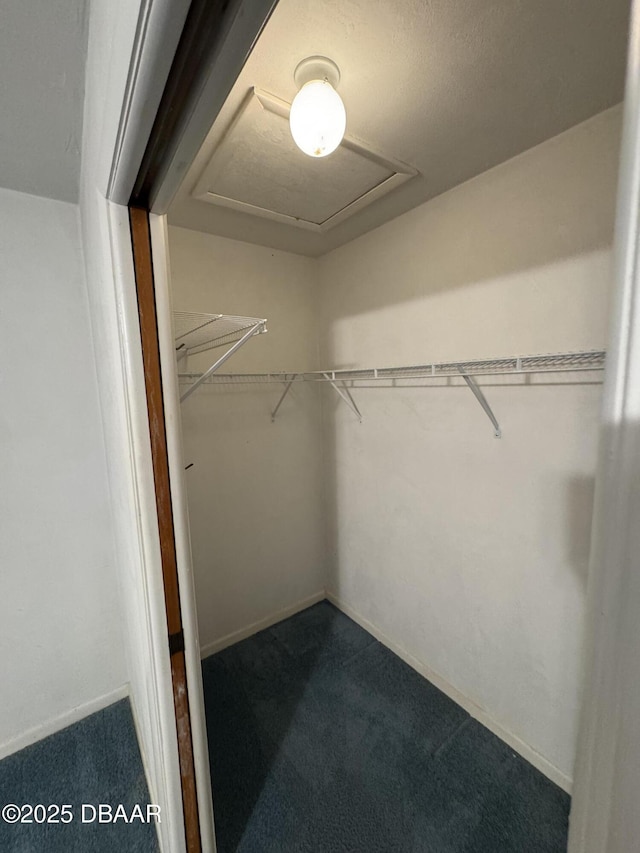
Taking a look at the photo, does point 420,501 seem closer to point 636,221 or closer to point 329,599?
point 329,599

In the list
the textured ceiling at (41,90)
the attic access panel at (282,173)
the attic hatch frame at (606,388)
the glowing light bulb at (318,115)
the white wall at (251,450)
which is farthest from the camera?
the white wall at (251,450)

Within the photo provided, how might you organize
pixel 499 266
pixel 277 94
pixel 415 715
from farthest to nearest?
pixel 415 715 < pixel 499 266 < pixel 277 94

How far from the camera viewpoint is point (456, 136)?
117cm

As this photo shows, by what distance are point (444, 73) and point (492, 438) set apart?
3.91 ft

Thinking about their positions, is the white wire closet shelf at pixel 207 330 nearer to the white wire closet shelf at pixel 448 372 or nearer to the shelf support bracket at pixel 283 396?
the white wire closet shelf at pixel 448 372

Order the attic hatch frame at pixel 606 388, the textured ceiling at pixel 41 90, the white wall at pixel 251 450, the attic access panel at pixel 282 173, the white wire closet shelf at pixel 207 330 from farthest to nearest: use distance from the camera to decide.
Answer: the white wall at pixel 251 450 < the white wire closet shelf at pixel 207 330 < the attic access panel at pixel 282 173 < the textured ceiling at pixel 41 90 < the attic hatch frame at pixel 606 388

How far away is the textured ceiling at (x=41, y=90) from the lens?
0.72 m

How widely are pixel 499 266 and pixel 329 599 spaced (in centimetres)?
226

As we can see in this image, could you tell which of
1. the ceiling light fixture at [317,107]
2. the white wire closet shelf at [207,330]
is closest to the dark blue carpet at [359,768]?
the white wire closet shelf at [207,330]

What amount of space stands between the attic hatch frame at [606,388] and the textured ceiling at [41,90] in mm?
485

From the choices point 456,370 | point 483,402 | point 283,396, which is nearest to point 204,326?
point 283,396

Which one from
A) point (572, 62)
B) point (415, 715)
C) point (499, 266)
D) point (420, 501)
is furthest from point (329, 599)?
point (572, 62)

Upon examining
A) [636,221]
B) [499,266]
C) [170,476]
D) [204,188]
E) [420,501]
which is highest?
[204,188]

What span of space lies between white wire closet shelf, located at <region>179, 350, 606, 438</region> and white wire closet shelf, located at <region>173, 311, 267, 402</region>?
0.12m
